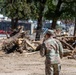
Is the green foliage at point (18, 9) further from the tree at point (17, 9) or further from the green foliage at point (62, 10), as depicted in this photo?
the green foliage at point (62, 10)

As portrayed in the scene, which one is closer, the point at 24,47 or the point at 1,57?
the point at 1,57

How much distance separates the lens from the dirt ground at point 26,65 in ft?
53.6

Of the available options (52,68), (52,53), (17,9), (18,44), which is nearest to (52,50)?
(52,53)

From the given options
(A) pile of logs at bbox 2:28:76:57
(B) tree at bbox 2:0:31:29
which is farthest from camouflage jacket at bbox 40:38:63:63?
(B) tree at bbox 2:0:31:29

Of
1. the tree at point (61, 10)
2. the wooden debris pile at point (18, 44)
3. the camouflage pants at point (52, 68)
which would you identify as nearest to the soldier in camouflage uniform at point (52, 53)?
the camouflage pants at point (52, 68)

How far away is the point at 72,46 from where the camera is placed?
24453 millimetres

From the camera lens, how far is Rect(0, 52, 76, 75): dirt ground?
16339mm

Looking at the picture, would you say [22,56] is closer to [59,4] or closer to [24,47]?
[24,47]

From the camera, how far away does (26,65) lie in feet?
61.8

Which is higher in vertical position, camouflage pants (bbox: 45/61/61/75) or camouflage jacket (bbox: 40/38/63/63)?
camouflage jacket (bbox: 40/38/63/63)

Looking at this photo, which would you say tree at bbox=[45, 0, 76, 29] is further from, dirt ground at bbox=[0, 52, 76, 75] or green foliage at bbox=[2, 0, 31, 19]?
dirt ground at bbox=[0, 52, 76, 75]

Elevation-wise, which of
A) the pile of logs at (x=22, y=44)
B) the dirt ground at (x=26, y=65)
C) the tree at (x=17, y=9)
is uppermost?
the tree at (x=17, y=9)

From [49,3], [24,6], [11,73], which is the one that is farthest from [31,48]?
[49,3]

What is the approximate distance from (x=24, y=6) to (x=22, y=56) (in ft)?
53.0
